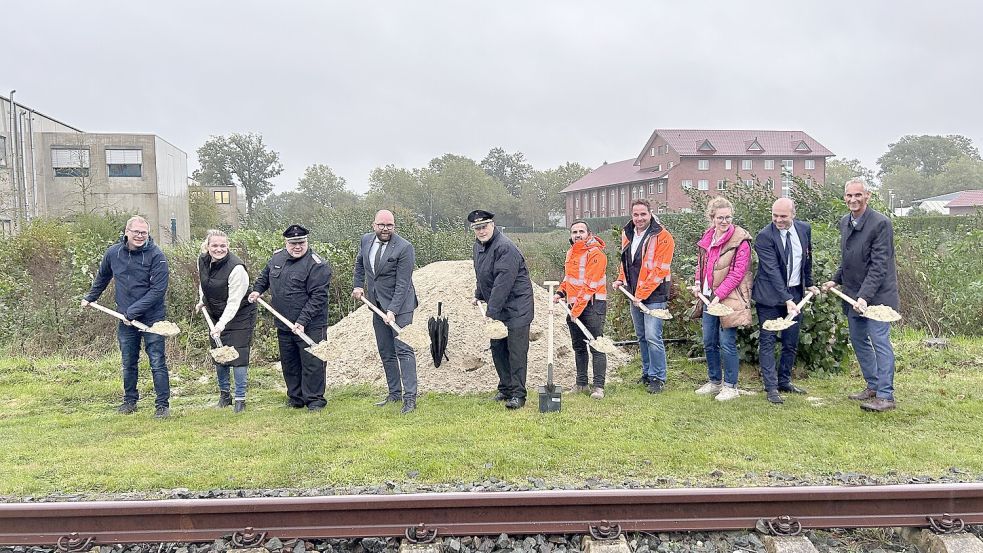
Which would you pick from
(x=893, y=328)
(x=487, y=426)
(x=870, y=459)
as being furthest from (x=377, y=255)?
(x=893, y=328)

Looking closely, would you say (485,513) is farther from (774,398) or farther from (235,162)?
(235,162)

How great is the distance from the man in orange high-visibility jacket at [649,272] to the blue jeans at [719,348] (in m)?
0.46

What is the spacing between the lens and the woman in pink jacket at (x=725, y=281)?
6438mm

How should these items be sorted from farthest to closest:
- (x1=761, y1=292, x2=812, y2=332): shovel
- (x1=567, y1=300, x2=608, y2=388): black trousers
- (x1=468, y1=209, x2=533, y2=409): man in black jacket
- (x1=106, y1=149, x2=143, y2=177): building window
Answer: (x1=106, y1=149, x2=143, y2=177): building window
(x1=567, y1=300, x2=608, y2=388): black trousers
(x1=468, y1=209, x2=533, y2=409): man in black jacket
(x1=761, y1=292, x2=812, y2=332): shovel

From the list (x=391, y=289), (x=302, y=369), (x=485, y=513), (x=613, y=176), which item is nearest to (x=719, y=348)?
(x=391, y=289)

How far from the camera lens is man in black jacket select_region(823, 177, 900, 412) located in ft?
19.0

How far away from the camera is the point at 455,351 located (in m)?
8.20

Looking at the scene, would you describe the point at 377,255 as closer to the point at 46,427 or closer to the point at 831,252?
the point at 46,427

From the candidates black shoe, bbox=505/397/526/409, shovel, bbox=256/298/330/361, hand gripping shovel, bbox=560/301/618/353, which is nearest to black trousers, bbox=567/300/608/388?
hand gripping shovel, bbox=560/301/618/353

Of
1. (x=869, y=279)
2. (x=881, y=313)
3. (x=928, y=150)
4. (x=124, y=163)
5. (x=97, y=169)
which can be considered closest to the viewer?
(x=881, y=313)

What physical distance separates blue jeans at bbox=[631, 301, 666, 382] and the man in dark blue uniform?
10.7ft

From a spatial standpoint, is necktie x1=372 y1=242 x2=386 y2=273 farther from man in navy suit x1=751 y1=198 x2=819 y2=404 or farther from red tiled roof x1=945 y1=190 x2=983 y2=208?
red tiled roof x1=945 y1=190 x2=983 y2=208

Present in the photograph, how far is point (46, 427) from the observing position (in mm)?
6250

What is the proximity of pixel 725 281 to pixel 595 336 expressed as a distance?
1.40 m
